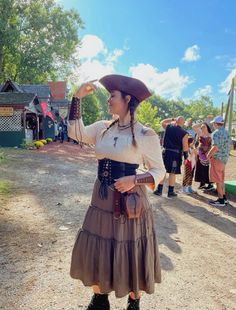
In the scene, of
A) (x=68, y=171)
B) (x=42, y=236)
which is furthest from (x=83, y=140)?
(x=68, y=171)

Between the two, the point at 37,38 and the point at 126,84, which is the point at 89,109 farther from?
the point at 126,84

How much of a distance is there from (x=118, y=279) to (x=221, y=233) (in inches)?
145

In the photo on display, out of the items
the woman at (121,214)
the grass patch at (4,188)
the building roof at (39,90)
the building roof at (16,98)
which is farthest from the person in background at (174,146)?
the building roof at (39,90)

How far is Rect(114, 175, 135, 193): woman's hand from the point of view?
256 centimetres

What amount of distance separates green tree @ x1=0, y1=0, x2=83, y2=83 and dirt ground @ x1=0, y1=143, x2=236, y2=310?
30689 millimetres

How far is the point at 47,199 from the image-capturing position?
7.31 m

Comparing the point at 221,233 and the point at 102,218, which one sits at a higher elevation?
the point at 102,218

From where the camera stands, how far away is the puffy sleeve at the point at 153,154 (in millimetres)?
2697

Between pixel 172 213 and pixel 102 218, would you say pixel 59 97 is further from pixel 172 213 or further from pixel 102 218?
pixel 102 218

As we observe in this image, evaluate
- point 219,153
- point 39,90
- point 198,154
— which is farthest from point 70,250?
point 39,90

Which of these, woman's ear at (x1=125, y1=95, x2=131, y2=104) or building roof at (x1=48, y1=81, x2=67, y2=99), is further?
building roof at (x1=48, y1=81, x2=67, y2=99)

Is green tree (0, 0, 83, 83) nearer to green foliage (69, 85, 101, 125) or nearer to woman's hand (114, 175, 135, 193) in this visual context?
green foliage (69, 85, 101, 125)

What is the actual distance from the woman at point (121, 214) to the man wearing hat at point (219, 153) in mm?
4908

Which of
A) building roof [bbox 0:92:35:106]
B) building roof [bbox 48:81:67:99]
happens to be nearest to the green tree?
building roof [bbox 48:81:67:99]
